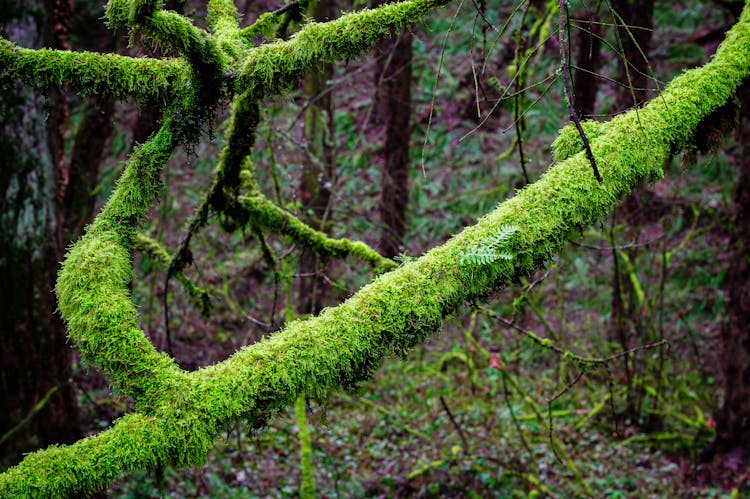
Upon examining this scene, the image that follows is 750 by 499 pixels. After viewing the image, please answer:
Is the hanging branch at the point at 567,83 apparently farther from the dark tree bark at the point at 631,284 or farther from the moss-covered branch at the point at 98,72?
the dark tree bark at the point at 631,284

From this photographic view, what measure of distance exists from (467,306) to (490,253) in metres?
0.27

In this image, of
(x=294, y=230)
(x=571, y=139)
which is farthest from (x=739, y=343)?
(x=571, y=139)

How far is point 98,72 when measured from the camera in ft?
7.50

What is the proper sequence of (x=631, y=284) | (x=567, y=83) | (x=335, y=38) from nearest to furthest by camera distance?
(x=567, y=83) → (x=335, y=38) → (x=631, y=284)

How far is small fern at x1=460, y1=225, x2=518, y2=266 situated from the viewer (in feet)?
5.90

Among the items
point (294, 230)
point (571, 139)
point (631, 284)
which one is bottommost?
point (631, 284)

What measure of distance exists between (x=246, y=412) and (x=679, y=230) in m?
11.6

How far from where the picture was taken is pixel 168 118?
2.38m

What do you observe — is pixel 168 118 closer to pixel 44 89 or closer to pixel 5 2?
pixel 44 89

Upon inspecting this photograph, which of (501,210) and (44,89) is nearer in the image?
(501,210)

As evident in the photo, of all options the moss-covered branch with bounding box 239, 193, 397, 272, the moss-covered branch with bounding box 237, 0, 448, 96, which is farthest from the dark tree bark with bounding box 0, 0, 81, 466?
the moss-covered branch with bounding box 237, 0, 448, 96

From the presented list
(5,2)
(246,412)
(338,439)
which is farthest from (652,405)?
(5,2)

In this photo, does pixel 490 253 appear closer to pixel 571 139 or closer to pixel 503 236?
pixel 503 236

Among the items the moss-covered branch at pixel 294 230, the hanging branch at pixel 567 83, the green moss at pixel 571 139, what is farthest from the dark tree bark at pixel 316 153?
the hanging branch at pixel 567 83
